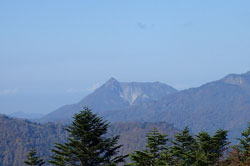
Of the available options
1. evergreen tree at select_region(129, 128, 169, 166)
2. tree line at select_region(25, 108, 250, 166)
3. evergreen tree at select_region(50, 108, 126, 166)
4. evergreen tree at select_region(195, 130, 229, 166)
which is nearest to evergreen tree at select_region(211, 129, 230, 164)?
evergreen tree at select_region(195, 130, 229, 166)

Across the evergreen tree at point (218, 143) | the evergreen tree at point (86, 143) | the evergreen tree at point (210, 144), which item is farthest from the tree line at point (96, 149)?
the evergreen tree at point (218, 143)

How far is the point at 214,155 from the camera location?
61344 mm

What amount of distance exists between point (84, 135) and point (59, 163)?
13.9 feet

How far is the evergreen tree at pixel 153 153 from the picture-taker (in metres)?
49.4

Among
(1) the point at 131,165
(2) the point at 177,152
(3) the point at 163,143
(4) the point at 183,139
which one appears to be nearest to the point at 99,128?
(1) the point at 131,165

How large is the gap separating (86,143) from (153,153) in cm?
870

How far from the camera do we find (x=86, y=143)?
48281mm

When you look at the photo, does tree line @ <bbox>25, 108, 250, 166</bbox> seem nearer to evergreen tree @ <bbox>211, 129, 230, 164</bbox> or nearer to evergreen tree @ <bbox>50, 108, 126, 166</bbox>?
evergreen tree @ <bbox>50, 108, 126, 166</bbox>

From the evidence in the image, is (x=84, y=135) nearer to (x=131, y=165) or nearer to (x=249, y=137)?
(x=131, y=165)

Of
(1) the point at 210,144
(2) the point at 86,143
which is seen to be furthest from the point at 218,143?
(2) the point at 86,143

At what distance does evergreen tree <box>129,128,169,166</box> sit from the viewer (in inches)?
1944

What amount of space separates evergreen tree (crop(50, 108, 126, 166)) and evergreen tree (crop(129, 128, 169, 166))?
7.00 feet

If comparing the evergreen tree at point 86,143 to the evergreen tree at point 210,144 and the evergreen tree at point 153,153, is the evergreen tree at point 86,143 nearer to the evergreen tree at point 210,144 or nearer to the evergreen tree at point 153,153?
the evergreen tree at point 153,153

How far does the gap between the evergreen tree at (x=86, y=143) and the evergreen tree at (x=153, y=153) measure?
2.13 meters
